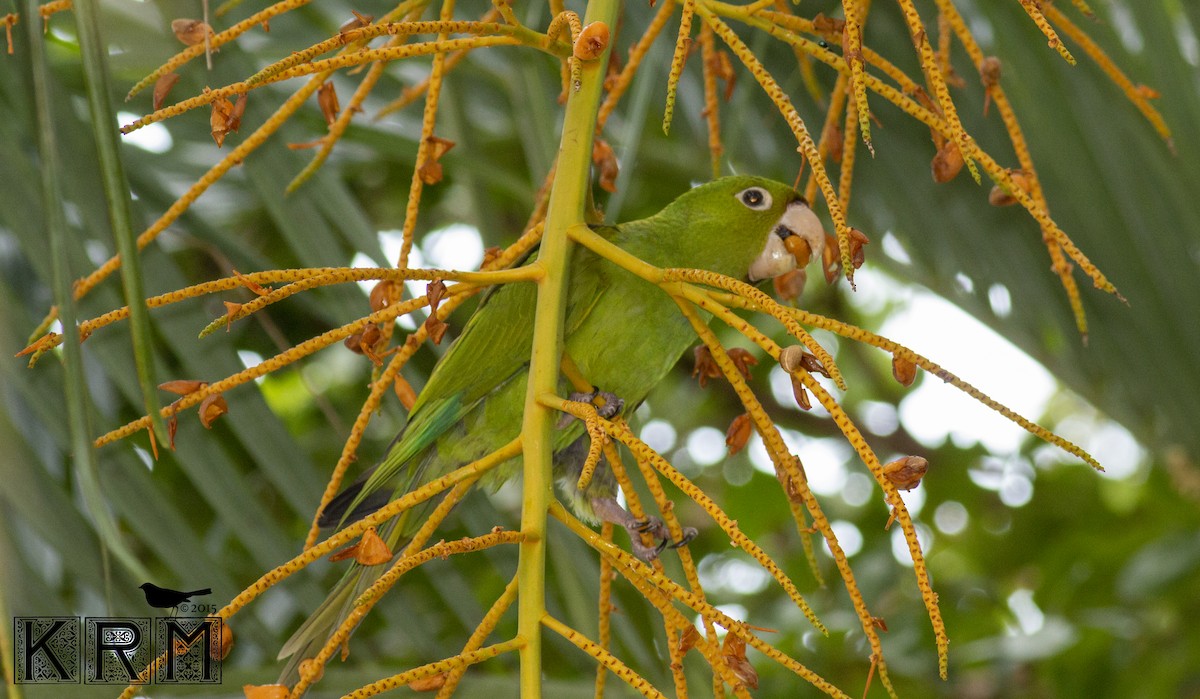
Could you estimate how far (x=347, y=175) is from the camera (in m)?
2.47

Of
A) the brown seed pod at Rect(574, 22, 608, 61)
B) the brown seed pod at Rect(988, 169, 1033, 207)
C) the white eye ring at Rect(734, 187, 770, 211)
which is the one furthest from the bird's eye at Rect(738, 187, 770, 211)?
the brown seed pod at Rect(574, 22, 608, 61)

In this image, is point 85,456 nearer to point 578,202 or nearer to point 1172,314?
point 578,202

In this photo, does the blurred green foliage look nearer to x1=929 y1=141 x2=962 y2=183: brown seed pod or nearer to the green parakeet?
the green parakeet

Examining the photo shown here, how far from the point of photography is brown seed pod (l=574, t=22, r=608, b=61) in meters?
0.93

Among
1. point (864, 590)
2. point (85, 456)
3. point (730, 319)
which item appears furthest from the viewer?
point (864, 590)

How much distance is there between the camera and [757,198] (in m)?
1.71

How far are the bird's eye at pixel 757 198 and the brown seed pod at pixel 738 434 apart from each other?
0.62m

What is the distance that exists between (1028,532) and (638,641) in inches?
64.6

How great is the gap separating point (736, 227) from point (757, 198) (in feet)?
0.19

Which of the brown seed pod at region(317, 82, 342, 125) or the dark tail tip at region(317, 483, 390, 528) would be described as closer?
the brown seed pod at region(317, 82, 342, 125)

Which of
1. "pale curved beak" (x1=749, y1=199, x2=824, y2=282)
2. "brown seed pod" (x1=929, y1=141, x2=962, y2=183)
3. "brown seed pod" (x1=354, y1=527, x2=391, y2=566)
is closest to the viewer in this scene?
"brown seed pod" (x1=354, y1=527, x2=391, y2=566)

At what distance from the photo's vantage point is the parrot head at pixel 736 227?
1.70 m

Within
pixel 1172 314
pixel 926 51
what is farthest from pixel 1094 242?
pixel 926 51

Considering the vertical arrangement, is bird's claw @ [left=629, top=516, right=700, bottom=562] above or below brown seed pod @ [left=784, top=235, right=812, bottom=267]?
below
